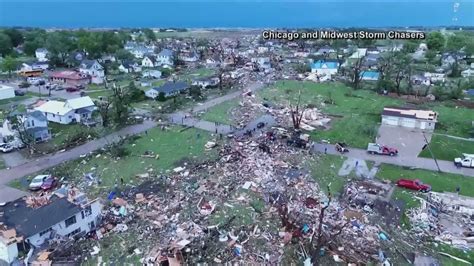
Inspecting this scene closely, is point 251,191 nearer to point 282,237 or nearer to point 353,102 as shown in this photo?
point 282,237

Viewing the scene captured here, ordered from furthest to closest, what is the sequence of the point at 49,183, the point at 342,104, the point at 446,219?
1. the point at 342,104
2. the point at 49,183
3. the point at 446,219

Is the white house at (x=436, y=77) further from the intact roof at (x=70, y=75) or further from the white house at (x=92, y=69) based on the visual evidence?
the intact roof at (x=70, y=75)

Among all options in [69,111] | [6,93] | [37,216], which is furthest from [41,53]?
[37,216]

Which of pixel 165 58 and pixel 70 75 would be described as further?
pixel 165 58

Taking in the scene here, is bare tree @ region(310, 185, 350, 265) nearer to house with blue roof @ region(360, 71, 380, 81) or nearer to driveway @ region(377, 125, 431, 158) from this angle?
driveway @ region(377, 125, 431, 158)

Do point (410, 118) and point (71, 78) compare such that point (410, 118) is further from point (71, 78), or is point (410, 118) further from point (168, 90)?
point (71, 78)

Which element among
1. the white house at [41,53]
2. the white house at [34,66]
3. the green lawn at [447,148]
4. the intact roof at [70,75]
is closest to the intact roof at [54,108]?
the intact roof at [70,75]

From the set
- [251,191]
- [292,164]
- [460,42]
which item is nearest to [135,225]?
[251,191]

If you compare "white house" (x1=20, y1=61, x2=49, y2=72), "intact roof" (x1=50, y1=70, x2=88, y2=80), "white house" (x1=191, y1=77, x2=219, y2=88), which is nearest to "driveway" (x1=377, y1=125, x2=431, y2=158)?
"white house" (x1=191, y1=77, x2=219, y2=88)
